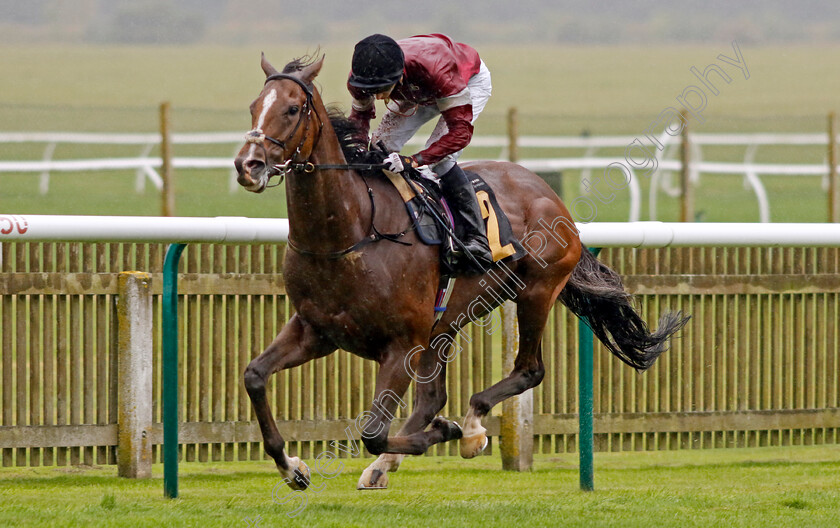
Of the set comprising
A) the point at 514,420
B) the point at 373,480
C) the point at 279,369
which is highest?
the point at 279,369

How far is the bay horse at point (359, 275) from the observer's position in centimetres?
434

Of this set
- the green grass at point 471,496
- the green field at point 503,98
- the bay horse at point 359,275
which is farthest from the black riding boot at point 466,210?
the green field at point 503,98

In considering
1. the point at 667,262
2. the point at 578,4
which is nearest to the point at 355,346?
the point at 667,262

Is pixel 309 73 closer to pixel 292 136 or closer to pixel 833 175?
pixel 292 136

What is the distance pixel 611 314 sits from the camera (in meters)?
5.81

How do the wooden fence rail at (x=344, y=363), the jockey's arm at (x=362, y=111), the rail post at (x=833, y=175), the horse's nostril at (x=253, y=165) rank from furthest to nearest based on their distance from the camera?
the rail post at (x=833, y=175), the wooden fence rail at (x=344, y=363), the jockey's arm at (x=362, y=111), the horse's nostril at (x=253, y=165)

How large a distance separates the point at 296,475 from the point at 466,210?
51.8 inches

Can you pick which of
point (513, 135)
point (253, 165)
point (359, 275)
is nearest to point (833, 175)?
point (513, 135)

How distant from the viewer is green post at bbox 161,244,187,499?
500cm

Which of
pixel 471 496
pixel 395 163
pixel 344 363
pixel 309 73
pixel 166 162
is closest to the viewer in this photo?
pixel 309 73

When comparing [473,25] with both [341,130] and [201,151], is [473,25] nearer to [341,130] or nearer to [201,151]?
[201,151]

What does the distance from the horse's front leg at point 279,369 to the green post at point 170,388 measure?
1.44 ft

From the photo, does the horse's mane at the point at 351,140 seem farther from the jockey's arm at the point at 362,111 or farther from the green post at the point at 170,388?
the green post at the point at 170,388

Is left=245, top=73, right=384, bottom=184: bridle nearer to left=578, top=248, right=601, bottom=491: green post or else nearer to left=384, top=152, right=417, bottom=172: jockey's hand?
left=384, top=152, right=417, bottom=172: jockey's hand
